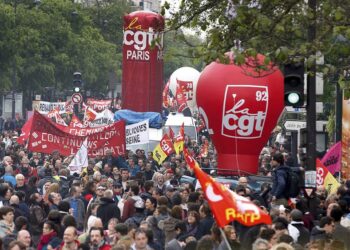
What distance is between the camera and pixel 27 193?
22875 millimetres

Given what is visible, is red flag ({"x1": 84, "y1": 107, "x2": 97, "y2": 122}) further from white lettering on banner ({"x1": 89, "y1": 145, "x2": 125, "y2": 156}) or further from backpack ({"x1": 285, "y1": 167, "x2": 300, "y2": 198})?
backpack ({"x1": 285, "y1": 167, "x2": 300, "y2": 198})

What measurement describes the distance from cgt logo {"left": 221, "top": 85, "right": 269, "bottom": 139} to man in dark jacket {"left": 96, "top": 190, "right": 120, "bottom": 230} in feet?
35.3

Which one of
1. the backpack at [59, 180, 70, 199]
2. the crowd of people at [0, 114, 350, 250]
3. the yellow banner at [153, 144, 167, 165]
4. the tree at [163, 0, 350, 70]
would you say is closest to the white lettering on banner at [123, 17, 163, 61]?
the yellow banner at [153, 144, 167, 165]

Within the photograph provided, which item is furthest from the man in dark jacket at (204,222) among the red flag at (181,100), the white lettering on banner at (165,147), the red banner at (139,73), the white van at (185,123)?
the red flag at (181,100)

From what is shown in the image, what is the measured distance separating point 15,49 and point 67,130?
1403 inches

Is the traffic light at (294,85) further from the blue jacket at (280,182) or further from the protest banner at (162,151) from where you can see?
the protest banner at (162,151)


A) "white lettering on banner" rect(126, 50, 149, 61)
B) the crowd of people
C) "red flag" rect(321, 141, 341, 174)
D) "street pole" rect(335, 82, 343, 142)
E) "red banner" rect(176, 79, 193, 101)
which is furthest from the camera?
"red banner" rect(176, 79, 193, 101)

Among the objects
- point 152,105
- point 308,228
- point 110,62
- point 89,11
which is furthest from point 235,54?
point 89,11

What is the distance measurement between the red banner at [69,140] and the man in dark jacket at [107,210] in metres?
12.9

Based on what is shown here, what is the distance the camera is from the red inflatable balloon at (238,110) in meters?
30.1

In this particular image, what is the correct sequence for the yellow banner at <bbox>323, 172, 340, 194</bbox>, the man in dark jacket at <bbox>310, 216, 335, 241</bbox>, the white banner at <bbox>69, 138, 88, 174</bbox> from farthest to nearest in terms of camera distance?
1. the white banner at <bbox>69, 138, 88, 174</bbox>
2. the yellow banner at <bbox>323, 172, 340, 194</bbox>
3. the man in dark jacket at <bbox>310, 216, 335, 241</bbox>

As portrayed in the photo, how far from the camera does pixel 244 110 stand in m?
30.2

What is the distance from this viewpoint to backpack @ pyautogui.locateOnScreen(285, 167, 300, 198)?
2000 centimetres

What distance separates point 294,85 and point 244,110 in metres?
11.3
